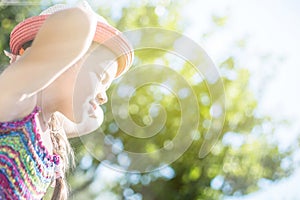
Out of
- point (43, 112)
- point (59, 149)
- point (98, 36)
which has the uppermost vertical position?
point (98, 36)

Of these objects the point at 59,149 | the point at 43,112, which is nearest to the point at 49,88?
the point at 43,112

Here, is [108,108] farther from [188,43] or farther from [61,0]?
[188,43]

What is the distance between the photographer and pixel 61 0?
411 centimetres

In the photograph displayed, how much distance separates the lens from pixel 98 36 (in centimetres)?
97

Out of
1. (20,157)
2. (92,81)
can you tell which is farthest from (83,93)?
(20,157)

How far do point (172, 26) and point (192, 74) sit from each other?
0.88 meters

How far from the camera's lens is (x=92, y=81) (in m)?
0.95

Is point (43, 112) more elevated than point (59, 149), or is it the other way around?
point (43, 112)

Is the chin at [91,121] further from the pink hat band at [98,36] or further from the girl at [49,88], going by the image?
the pink hat band at [98,36]

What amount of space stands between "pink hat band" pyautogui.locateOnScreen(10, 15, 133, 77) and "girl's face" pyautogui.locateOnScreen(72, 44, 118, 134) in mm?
14

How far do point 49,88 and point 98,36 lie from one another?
126 millimetres

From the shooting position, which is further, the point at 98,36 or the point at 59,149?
the point at 59,149

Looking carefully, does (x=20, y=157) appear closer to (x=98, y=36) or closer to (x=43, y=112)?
(x=43, y=112)

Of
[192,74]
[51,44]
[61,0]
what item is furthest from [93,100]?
[192,74]
